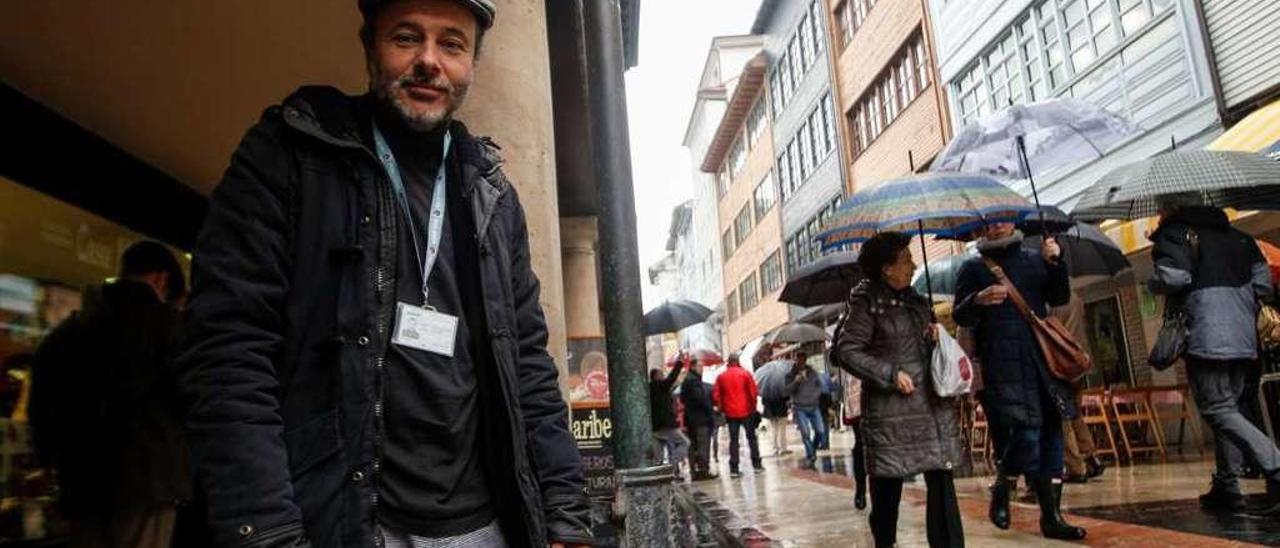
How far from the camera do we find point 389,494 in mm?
1574

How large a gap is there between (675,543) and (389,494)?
2.64 meters

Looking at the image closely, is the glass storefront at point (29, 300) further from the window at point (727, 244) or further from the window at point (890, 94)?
the window at point (727, 244)

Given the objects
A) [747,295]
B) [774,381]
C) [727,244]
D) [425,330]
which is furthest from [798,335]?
[727,244]

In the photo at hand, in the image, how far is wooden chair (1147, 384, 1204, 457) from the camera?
994 centimetres

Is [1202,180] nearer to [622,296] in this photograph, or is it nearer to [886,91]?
[622,296]

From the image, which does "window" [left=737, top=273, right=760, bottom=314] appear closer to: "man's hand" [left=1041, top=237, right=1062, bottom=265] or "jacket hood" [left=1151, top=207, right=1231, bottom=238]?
"jacket hood" [left=1151, top=207, right=1231, bottom=238]

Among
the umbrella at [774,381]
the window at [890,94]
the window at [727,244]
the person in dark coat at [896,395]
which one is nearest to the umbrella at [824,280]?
the person in dark coat at [896,395]

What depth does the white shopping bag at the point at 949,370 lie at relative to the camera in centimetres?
430

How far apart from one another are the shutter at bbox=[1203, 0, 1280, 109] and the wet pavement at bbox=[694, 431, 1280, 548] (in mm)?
4562

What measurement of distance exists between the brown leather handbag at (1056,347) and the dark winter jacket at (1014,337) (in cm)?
3

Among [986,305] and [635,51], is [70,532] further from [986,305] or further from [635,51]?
[635,51]

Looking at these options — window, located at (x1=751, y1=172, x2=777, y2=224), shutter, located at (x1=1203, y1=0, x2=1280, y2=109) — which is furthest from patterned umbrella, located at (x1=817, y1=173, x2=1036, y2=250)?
window, located at (x1=751, y1=172, x2=777, y2=224)

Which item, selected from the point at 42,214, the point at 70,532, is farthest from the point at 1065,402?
Answer: the point at 42,214

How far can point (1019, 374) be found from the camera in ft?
16.5
